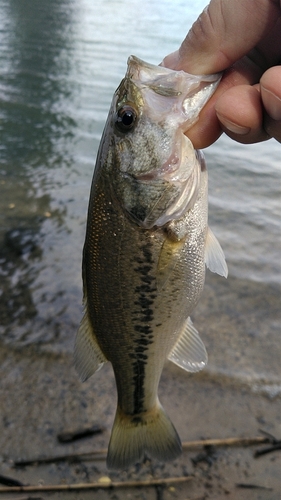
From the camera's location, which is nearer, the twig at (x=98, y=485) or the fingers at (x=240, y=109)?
the fingers at (x=240, y=109)

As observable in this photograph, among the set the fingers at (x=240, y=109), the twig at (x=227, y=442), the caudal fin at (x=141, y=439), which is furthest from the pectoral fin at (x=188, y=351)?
the fingers at (x=240, y=109)

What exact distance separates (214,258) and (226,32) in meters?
1.11

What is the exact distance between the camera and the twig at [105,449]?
301 centimetres

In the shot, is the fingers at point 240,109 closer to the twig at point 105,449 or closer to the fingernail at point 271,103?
the fingernail at point 271,103

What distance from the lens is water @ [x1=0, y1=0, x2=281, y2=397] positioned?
4207 millimetres

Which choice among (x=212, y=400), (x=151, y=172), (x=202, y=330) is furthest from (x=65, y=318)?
(x=151, y=172)

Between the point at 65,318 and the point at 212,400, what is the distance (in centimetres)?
167

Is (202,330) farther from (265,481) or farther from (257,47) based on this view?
(257,47)

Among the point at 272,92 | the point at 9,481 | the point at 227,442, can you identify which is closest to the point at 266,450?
the point at 227,442

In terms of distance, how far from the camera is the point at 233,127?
2.01 metres

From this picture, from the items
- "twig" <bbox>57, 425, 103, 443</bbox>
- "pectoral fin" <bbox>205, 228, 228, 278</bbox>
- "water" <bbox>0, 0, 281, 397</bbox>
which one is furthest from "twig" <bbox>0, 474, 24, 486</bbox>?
"pectoral fin" <bbox>205, 228, 228, 278</bbox>

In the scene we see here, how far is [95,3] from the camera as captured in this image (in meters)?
28.7

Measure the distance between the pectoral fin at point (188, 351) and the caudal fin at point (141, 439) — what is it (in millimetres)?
364

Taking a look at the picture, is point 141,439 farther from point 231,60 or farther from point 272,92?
point 231,60
